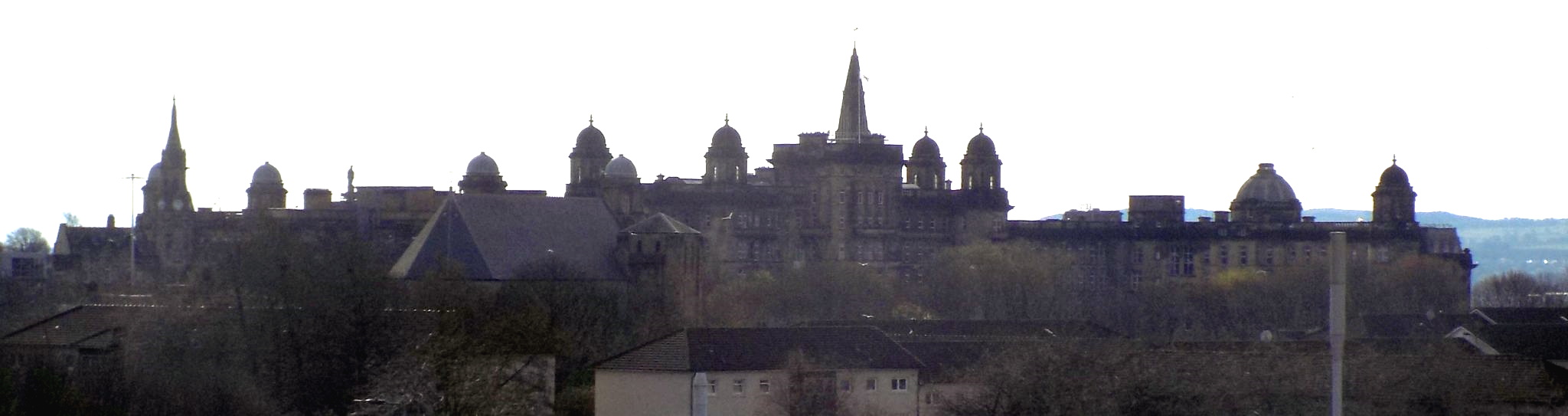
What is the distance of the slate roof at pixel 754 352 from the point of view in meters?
77.1

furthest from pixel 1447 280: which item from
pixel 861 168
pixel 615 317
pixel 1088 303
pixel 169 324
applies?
pixel 169 324

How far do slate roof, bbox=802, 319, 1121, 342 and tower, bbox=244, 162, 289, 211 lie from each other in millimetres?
67163

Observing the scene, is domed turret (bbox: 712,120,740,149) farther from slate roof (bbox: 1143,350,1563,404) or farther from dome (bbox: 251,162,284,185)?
slate roof (bbox: 1143,350,1563,404)

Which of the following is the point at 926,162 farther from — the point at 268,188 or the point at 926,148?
the point at 268,188

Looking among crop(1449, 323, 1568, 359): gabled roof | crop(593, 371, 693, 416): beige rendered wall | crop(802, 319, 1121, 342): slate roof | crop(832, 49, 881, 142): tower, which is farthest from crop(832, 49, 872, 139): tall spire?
crop(593, 371, 693, 416): beige rendered wall

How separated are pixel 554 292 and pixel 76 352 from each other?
90.5ft

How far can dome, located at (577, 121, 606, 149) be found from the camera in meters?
162

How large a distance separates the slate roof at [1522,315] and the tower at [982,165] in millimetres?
61328

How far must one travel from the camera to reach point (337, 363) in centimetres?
7531

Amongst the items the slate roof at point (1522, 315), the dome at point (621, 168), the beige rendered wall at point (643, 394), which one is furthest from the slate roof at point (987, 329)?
the dome at point (621, 168)

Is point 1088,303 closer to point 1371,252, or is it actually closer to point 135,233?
point 1371,252

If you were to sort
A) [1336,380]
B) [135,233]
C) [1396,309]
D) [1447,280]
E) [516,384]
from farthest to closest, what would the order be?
[135,233], [1447,280], [1396,309], [516,384], [1336,380]

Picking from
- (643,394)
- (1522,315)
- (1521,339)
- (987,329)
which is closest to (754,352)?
(643,394)

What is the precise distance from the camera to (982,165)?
16888cm
